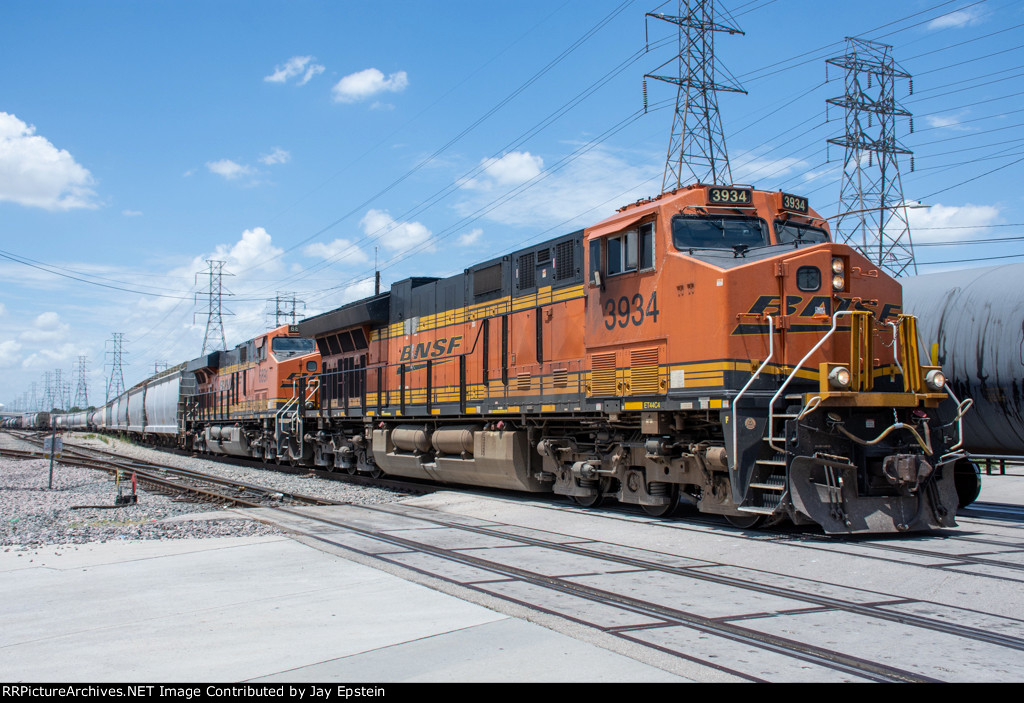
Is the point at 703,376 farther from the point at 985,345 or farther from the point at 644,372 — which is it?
the point at 985,345

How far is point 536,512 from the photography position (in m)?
11.6

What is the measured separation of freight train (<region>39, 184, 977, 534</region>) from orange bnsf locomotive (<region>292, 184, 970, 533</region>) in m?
0.03

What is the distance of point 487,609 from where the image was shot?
578 centimetres

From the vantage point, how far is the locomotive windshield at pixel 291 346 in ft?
79.3

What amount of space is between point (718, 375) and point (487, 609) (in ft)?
14.6

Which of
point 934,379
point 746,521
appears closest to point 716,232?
point 934,379

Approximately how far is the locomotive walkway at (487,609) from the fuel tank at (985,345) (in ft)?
8.99

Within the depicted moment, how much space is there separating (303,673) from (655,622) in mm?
2295

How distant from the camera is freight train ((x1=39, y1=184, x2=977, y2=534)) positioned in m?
8.78

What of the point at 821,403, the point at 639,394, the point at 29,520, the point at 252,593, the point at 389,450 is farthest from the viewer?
the point at 389,450

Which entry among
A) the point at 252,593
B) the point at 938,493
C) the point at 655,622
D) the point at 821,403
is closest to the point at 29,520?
the point at 252,593

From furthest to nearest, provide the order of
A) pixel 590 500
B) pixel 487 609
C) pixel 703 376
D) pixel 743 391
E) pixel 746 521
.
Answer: pixel 590 500 → pixel 746 521 → pixel 703 376 → pixel 743 391 → pixel 487 609

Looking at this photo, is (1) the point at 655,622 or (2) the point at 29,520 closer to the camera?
(1) the point at 655,622
